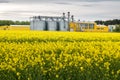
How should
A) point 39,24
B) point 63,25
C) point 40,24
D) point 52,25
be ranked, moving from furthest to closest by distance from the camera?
point 40,24
point 39,24
point 52,25
point 63,25

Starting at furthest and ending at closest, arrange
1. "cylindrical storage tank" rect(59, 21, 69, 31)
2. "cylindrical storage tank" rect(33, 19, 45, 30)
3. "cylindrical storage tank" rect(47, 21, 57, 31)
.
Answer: "cylindrical storage tank" rect(33, 19, 45, 30) < "cylindrical storage tank" rect(47, 21, 57, 31) < "cylindrical storage tank" rect(59, 21, 69, 31)

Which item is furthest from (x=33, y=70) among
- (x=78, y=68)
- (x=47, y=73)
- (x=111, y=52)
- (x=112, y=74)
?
(x=111, y=52)

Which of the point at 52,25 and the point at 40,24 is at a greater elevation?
the point at 40,24

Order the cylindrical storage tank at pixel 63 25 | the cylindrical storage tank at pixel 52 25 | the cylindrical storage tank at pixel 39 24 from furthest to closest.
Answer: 1. the cylindrical storage tank at pixel 39 24
2. the cylindrical storage tank at pixel 52 25
3. the cylindrical storage tank at pixel 63 25

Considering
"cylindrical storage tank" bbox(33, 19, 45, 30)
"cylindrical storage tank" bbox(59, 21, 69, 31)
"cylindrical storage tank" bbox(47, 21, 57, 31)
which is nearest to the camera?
"cylindrical storage tank" bbox(59, 21, 69, 31)

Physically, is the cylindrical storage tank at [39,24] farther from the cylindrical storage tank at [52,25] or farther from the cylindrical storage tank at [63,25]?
the cylindrical storage tank at [63,25]

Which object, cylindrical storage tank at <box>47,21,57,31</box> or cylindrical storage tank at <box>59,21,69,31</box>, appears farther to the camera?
cylindrical storage tank at <box>47,21,57,31</box>

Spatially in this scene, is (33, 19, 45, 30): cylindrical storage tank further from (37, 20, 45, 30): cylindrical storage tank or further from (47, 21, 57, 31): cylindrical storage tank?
(47, 21, 57, 31): cylindrical storage tank

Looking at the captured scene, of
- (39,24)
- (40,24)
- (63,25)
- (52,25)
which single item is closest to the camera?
(63,25)

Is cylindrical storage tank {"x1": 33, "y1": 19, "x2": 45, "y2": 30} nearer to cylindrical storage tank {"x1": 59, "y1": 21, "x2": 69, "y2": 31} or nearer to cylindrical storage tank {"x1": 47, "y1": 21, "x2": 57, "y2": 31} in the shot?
cylindrical storage tank {"x1": 47, "y1": 21, "x2": 57, "y2": 31}

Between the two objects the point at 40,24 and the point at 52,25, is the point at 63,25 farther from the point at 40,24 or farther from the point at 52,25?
the point at 40,24

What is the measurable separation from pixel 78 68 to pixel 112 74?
2.42ft

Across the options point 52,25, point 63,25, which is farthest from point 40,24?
point 63,25

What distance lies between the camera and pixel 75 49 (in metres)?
14.1
